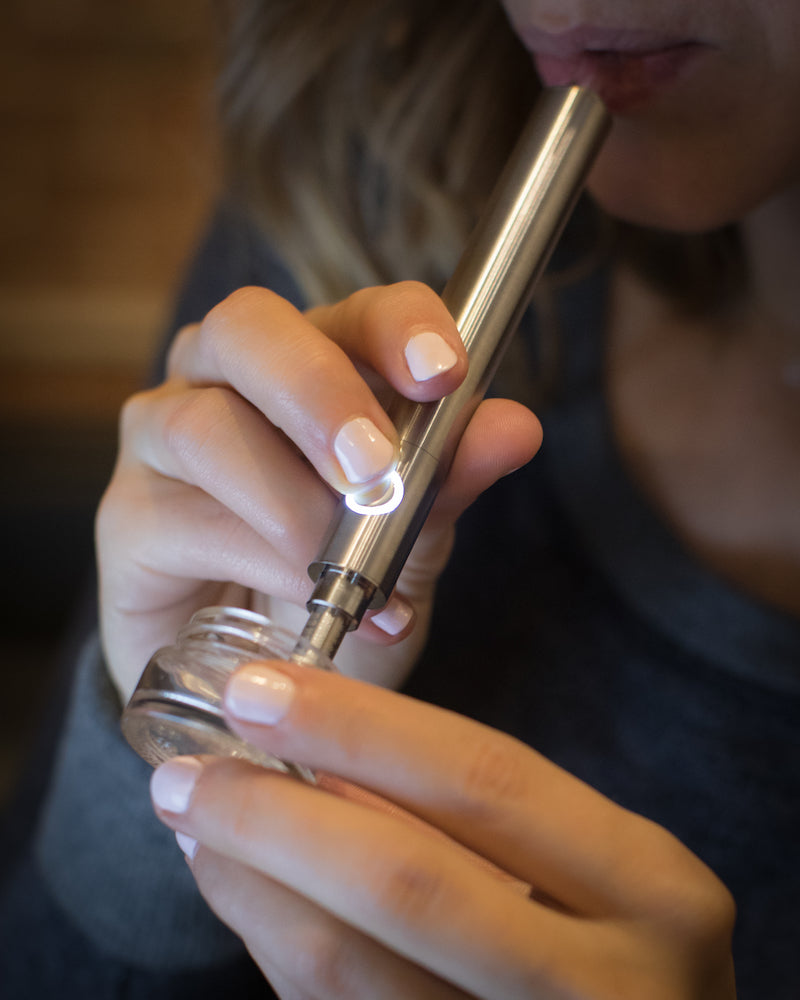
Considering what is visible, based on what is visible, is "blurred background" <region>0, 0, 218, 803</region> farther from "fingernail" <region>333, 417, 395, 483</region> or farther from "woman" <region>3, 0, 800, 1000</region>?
"fingernail" <region>333, 417, 395, 483</region>

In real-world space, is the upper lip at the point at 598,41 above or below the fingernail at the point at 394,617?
above

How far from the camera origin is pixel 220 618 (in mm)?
297

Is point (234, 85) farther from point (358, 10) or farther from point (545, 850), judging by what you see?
point (545, 850)

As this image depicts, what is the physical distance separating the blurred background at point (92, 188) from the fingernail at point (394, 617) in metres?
0.96

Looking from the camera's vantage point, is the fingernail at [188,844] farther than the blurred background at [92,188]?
No

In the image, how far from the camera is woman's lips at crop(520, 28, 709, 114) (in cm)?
44

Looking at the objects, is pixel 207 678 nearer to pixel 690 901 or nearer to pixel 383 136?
pixel 690 901

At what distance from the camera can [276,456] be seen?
35 cm

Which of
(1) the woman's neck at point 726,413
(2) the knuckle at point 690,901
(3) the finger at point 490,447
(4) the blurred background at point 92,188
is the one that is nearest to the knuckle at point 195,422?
(3) the finger at point 490,447

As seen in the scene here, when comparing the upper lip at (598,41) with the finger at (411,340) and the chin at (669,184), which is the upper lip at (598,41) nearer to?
the chin at (669,184)

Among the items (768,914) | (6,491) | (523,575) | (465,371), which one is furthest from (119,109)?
(768,914)

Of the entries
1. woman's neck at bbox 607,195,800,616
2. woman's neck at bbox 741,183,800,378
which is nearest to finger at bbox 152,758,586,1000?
woman's neck at bbox 607,195,800,616

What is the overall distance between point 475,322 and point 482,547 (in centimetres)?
33

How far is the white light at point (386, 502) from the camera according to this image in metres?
0.31
